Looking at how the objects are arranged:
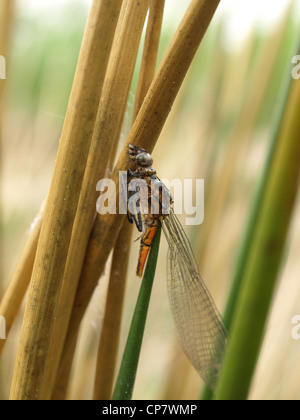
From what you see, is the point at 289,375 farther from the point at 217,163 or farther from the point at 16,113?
the point at 16,113

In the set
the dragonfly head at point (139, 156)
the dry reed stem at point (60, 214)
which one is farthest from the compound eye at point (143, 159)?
the dry reed stem at point (60, 214)

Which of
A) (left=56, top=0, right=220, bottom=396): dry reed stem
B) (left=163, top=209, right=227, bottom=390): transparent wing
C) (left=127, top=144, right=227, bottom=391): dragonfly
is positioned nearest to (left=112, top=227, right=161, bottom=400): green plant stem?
(left=56, top=0, right=220, bottom=396): dry reed stem

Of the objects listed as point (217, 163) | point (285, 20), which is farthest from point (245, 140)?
point (285, 20)

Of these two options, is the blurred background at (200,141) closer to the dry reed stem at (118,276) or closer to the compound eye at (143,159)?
the dry reed stem at (118,276)

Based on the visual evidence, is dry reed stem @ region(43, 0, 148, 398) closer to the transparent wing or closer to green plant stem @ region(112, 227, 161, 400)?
green plant stem @ region(112, 227, 161, 400)

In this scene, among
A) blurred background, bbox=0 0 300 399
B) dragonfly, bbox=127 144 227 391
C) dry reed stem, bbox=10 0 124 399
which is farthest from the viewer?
blurred background, bbox=0 0 300 399
